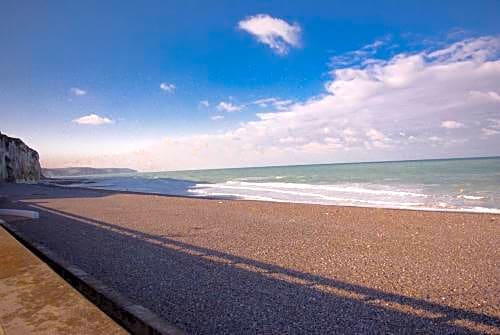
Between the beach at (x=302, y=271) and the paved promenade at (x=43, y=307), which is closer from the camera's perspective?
the paved promenade at (x=43, y=307)

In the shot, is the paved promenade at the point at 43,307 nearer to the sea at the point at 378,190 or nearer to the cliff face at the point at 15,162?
the sea at the point at 378,190

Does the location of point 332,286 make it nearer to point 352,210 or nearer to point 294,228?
point 294,228

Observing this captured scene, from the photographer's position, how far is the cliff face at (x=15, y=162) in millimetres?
47406

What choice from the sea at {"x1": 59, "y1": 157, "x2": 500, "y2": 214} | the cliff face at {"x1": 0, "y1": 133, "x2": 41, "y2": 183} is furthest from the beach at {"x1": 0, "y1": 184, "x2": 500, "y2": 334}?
the cliff face at {"x1": 0, "y1": 133, "x2": 41, "y2": 183}

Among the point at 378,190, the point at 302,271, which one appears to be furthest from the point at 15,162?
the point at 302,271

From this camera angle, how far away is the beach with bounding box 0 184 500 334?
12.7 feet

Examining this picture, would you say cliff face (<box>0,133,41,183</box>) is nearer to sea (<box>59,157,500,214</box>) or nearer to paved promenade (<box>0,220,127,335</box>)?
sea (<box>59,157,500,214</box>)

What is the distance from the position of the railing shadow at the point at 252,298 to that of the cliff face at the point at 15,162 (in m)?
52.2

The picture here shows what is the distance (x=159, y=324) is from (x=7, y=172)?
60.8 metres

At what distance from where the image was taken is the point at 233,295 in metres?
4.60

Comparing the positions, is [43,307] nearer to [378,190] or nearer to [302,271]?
[302,271]

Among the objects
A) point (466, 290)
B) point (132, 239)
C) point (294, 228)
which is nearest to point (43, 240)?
point (132, 239)

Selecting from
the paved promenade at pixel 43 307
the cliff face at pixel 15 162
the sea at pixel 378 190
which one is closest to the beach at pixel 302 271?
the paved promenade at pixel 43 307

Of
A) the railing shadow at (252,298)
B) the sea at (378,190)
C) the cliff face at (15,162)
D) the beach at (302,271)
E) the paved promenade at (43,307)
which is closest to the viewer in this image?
the paved promenade at (43,307)
